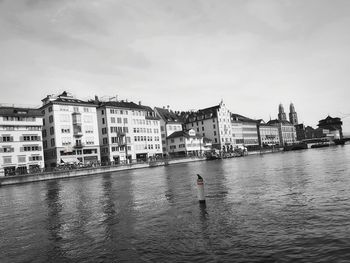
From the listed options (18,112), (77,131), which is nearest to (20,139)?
(18,112)

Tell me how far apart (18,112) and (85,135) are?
2126 cm

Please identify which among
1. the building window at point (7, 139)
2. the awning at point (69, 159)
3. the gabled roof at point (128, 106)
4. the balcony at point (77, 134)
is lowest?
the awning at point (69, 159)

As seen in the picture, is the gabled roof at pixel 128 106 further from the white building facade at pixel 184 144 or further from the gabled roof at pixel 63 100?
the white building facade at pixel 184 144

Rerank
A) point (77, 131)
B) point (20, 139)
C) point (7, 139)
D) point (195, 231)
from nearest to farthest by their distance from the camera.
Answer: point (195, 231) < point (7, 139) < point (20, 139) < point (77, 131)

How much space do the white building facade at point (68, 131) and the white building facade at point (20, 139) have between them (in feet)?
18.8

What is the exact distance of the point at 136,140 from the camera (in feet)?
393

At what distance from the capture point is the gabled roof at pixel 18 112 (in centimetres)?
8456

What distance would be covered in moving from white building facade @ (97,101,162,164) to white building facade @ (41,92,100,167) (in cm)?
440

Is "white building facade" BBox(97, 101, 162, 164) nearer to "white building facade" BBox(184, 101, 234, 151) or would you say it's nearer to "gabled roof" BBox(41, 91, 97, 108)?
"gabled roof" BBox(41, 91, 97, 108)

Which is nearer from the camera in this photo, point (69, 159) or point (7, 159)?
point (7, 159)

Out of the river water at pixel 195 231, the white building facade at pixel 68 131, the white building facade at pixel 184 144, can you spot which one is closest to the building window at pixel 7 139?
the white building facade at pixel 68 131

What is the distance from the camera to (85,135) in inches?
4065

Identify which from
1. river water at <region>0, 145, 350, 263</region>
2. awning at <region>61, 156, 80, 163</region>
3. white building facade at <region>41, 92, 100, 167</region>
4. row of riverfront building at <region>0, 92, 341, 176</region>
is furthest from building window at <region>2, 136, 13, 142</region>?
river water at <region>0, 145, 350, 263</region>

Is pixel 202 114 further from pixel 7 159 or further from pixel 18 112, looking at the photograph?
pixel 7 159
